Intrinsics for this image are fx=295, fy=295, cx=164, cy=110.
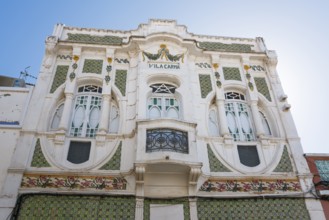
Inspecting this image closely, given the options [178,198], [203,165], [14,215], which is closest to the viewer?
[14,215]

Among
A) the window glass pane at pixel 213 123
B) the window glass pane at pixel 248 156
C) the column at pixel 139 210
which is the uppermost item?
the window glass pane at pixel 213 123

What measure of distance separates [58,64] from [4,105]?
248cm

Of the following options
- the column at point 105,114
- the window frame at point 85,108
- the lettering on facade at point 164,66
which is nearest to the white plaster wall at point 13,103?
the window frame at point 85,108

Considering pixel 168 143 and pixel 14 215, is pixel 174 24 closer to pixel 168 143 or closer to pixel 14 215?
pixel 168 143

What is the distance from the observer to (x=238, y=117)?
34.9 ft

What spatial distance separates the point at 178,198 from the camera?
8211 millimetres

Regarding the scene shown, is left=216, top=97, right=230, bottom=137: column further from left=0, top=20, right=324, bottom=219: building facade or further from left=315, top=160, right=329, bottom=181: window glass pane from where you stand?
left=315, top=160, right=329, bottom=181: window glass pane

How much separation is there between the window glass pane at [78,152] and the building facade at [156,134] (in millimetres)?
31

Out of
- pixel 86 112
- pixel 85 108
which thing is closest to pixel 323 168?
pixel 86 112

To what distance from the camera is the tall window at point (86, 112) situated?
31.8 ft

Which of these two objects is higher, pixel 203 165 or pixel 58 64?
pixel 58 64

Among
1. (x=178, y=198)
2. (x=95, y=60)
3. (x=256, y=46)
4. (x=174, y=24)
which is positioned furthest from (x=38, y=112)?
(x=256, y=46)

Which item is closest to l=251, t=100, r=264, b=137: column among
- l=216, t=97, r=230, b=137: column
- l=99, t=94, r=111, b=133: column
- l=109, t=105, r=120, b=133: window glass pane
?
l=216, t=97, r=230, b=137: column

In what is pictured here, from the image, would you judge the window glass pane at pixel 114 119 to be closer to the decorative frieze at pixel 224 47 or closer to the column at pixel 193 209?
the column at pixel 193 209
